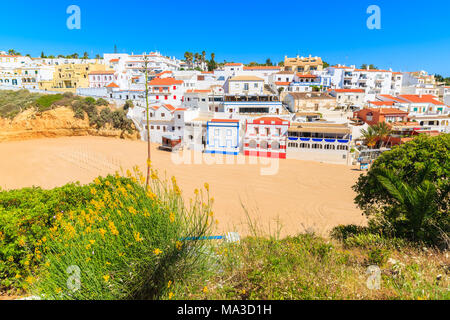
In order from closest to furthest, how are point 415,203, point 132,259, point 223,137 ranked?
point 132,259, point 415,203, point 223,137

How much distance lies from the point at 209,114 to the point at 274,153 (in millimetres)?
15801

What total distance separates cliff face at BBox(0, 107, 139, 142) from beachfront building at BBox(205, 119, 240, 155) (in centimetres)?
1606

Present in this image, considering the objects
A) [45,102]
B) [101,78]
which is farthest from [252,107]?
[101,78]

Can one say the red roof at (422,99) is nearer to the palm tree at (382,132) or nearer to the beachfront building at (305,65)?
the beachfront building at (305,65)

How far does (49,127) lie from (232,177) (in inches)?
1480

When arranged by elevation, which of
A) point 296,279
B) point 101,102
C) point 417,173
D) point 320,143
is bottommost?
point 296,279

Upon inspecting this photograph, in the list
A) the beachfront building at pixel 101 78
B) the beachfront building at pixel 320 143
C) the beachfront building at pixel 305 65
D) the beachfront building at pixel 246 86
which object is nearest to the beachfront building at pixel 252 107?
the beachfront building at pixel 246 86

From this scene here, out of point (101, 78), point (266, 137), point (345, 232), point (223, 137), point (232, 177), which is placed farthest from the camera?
point (101, 78)

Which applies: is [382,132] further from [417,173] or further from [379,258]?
[379,258]

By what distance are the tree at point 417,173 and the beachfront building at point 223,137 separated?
25.6 meters

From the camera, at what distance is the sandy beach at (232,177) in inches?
758

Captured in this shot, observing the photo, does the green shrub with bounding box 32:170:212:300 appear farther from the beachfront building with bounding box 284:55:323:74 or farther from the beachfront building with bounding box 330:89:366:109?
the beachfront building with bounding box 284:55:323:74

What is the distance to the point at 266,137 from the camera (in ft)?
122
